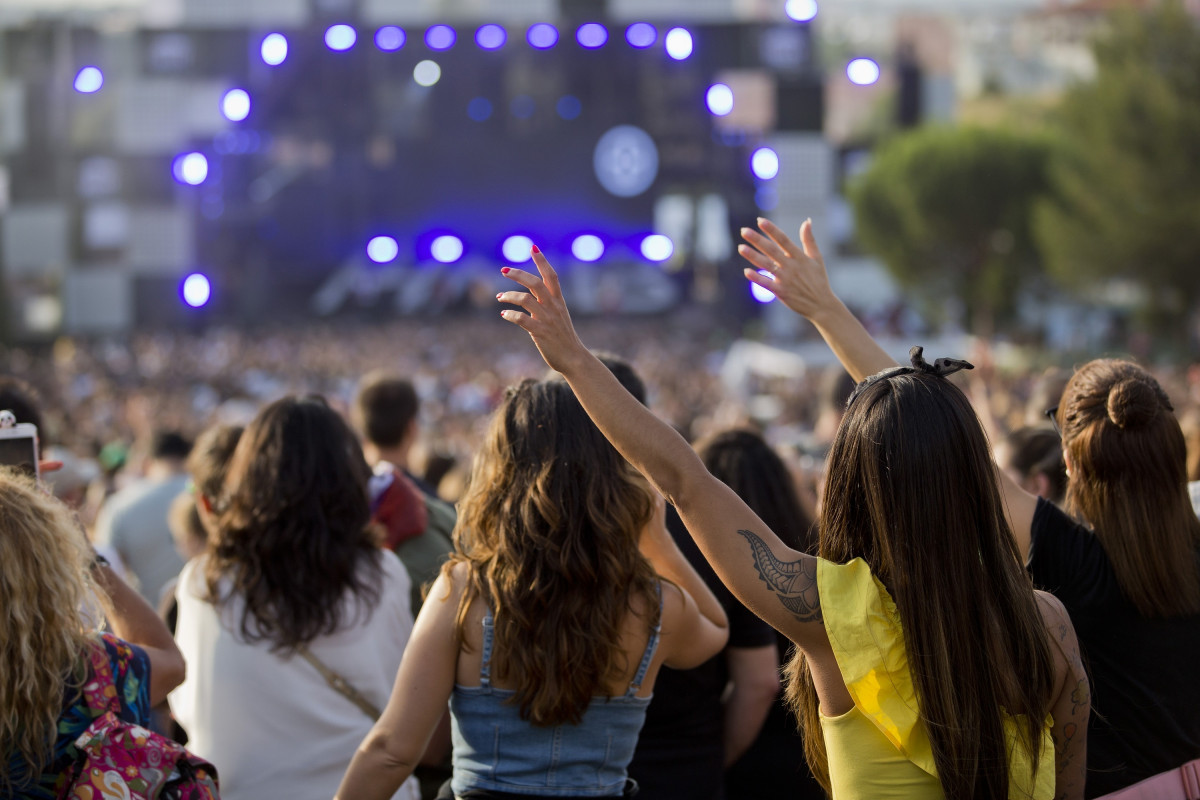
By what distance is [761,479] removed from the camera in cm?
286

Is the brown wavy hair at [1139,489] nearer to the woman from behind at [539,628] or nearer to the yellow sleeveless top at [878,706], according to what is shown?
the yellow sleeveless top at [878,706]

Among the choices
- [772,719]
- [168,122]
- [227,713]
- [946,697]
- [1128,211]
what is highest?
[168,122]

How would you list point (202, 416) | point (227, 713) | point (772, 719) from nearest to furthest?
point (227, 713) < point (772, 719) < point (202, 416)

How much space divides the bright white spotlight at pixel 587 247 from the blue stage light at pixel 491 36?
129 inches

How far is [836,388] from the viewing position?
441 centimetres

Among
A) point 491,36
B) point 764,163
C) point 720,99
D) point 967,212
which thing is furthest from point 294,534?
point 967,212

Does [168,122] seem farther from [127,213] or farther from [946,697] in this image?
[946,697]

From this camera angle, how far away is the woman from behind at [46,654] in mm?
1722

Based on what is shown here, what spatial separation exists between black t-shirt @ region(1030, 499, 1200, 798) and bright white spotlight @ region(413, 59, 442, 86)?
17.7m

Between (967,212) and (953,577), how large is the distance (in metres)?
35.1

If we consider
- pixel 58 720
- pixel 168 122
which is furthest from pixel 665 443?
pixel 168 122

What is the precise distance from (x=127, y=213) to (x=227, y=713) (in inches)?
942

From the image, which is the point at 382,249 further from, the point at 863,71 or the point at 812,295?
the point at 812,295

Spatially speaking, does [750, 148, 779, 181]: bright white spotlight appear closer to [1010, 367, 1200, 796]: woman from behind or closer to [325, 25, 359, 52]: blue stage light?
[325, 25, 359, 52]: blue stage light
